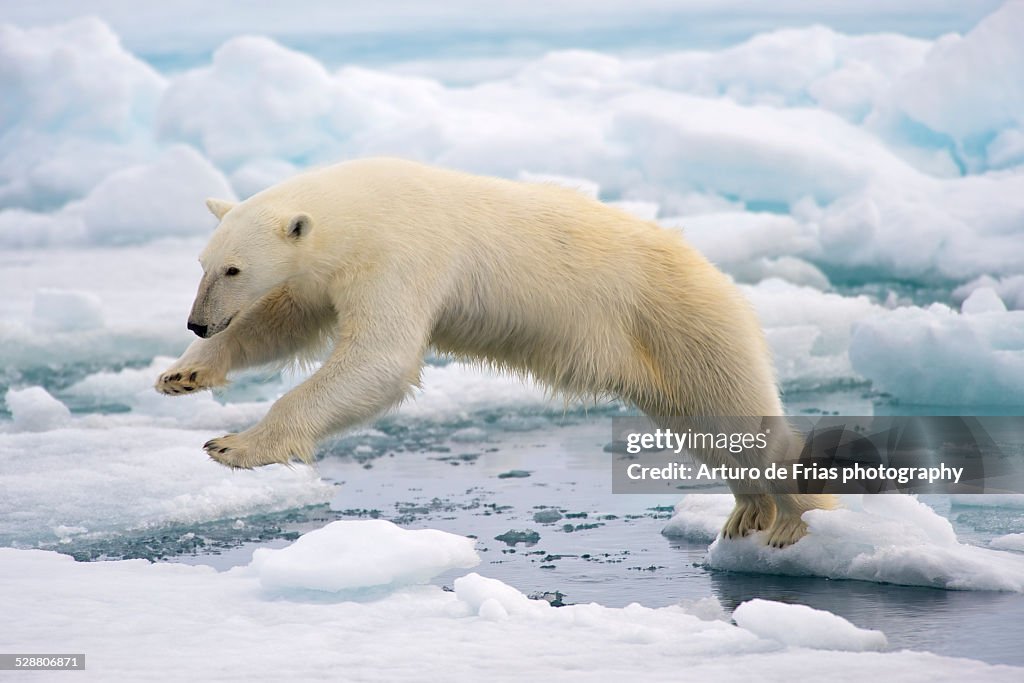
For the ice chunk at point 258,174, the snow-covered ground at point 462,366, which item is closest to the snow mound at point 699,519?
the snow-covered ground at point 462,366

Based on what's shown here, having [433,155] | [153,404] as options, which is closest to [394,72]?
[433,155]

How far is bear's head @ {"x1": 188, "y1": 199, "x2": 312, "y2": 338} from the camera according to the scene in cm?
365

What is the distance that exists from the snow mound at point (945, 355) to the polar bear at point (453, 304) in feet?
11.0

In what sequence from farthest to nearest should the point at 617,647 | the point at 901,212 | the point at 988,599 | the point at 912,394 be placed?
the point at 901,212, the point at 912,394, the point at 988,599, the point at 617,647

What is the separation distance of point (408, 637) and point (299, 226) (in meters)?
1.31

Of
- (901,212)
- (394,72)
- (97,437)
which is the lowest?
(97,437)

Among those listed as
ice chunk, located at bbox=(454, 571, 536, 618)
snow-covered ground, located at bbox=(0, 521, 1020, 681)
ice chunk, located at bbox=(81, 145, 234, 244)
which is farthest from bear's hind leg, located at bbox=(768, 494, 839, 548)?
ice chunk, located at bbox=(81, 145, 234, 244)

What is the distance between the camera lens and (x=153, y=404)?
8195 millimetres

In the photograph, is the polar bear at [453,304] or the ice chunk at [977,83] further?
the ice chunk at [977,83]

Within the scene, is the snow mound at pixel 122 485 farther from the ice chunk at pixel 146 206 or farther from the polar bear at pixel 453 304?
the ice chunk at pixel 146 206

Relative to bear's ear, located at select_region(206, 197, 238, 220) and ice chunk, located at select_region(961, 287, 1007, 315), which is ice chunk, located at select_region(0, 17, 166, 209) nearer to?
ice chunk, located at select_region(961, 287, 1007, 315)

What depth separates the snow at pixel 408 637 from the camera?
126 inches

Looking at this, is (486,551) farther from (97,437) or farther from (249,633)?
(97,437)

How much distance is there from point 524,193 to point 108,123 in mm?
12614
